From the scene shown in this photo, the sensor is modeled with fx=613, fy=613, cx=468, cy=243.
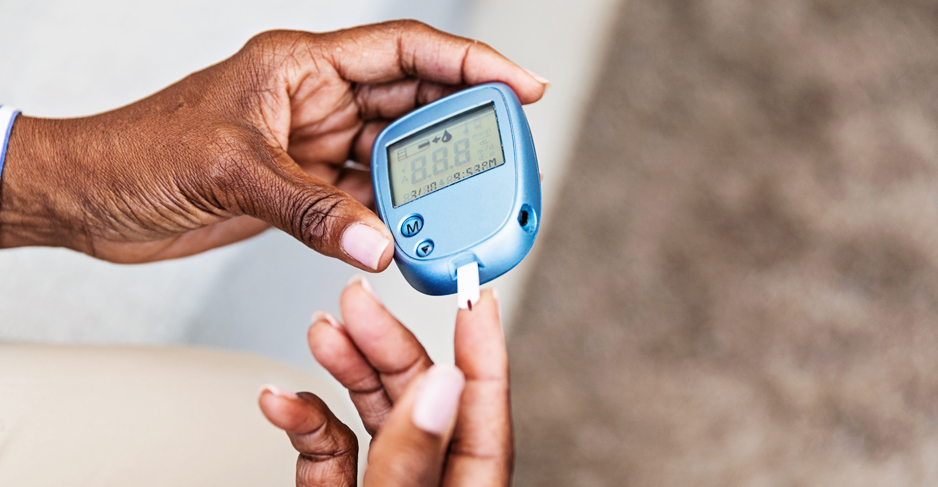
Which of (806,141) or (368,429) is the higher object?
(806,141)

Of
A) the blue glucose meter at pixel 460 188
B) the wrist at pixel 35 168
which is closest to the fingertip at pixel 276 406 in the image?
the blue glucose meter at pixel 460 188

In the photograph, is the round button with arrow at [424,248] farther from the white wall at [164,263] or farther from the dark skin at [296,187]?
the white wall at [164,263]

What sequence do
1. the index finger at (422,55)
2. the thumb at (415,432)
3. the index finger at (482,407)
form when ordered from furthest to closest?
the index finger at (422,55) → the index finger at (482,407) → the thumb at (415,432)

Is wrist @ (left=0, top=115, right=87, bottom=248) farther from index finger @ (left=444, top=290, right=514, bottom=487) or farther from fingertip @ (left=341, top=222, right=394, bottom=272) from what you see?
index finger @ (left=444, top=290, right=514, bottom=487)

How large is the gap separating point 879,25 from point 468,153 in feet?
5.13

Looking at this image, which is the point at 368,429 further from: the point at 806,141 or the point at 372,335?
the point at 806,141

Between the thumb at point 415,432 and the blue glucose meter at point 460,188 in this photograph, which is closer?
the thumb at point 415,432

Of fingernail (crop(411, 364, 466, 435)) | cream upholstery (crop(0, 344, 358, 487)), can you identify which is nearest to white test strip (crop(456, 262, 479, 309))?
fingernail (crop(411, 364, 466, 435))

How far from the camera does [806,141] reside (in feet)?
5.44

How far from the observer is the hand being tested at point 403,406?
555mm

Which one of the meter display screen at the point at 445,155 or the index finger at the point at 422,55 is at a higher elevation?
the index finger at the point at 422,55

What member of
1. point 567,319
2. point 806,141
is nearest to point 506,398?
point 567,319

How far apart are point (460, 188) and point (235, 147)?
0.99ft

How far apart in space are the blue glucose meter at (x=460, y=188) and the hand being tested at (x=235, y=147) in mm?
86
